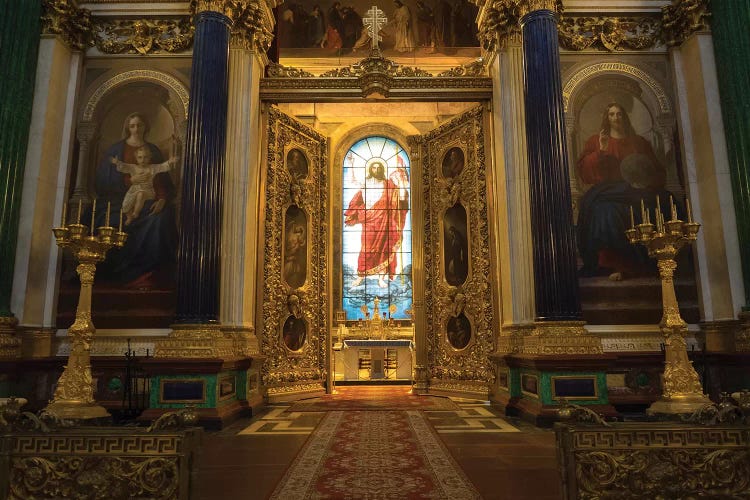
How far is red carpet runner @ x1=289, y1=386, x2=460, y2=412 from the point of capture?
888 centimetres

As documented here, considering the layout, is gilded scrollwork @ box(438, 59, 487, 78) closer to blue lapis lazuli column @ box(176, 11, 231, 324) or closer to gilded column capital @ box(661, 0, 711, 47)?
gilded column capital @ box(661, 0, 711, 47)

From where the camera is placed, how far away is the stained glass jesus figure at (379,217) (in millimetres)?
15570

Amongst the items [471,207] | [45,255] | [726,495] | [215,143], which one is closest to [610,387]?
[471,207]

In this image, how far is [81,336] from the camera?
643 centimetres

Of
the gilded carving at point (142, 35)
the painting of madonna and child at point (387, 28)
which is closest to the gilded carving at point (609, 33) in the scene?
the painting of madonna and child at point (387, 28)

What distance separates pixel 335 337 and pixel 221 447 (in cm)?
868

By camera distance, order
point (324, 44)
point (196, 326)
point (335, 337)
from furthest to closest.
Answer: point (335, 337)
point (324, 44)
point (196, 326)

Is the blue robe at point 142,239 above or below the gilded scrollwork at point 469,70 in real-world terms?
below

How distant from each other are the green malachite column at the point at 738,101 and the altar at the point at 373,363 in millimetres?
7693

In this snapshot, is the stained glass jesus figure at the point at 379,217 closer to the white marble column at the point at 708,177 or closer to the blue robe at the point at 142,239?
the blue robe at the point at 142,239

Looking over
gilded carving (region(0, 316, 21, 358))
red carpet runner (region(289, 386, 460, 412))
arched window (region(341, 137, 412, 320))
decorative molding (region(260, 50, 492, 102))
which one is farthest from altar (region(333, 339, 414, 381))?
gilded carving (region(0, 316, 21, 358))

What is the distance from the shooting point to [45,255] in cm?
832

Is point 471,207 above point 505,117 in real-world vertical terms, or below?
below

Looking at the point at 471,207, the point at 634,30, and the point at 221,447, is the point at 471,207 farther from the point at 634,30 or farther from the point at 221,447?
the point at 221,447
